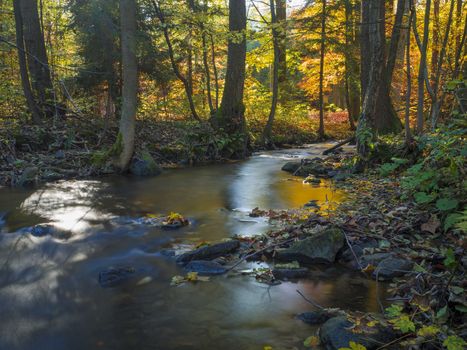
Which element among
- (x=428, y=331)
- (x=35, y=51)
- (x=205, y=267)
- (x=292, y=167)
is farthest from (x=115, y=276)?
(x=35, y=51)

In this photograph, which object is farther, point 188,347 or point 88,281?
point 88,281

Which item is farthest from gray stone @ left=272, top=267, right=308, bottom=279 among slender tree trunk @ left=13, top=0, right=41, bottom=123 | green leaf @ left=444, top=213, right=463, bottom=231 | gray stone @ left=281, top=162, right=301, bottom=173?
slender tree trunk @ left=13, top=0, right=41, bottom=123

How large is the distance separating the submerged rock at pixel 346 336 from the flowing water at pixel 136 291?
250 mm

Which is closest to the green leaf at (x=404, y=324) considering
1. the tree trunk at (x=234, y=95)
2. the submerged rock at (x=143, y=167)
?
the submerged rock at (x=143, y=167)

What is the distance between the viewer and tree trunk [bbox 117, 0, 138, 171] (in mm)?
10445

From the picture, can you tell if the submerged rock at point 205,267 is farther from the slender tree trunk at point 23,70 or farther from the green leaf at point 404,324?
the slender tree trunk at point 23,70

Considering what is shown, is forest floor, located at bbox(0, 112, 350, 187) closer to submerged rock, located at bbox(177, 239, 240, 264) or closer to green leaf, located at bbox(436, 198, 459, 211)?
submerged rock, located at bbox(177, 239, 240, 264)

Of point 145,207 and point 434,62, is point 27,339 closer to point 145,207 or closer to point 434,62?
point 145,207

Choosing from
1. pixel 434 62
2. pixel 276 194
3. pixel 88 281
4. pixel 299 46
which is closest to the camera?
pixel 88 281

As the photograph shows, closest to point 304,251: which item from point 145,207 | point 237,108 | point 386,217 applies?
point 386,217

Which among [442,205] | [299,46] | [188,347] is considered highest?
[299,46]

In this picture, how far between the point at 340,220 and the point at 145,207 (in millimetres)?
3978

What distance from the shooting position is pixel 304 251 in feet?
16.7

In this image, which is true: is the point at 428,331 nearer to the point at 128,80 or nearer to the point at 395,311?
the point at 395,311
